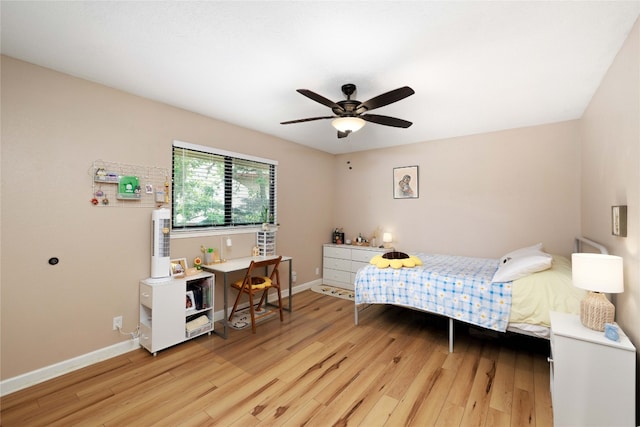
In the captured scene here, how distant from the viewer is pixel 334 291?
475 centimetres

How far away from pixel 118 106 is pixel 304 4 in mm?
2215

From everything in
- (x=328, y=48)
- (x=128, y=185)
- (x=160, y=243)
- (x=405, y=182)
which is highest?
(x=328, y=48)

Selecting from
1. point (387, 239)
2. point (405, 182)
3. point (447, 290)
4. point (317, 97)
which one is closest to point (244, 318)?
point (447, 290)

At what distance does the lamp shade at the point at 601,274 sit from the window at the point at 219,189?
3493 mm

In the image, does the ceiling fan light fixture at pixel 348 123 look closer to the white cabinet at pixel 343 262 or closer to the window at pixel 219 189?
the window at pixel 219 189

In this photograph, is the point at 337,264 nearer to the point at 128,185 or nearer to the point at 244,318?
the point at 244,318

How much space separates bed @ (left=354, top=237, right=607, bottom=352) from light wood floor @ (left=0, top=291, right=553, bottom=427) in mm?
402

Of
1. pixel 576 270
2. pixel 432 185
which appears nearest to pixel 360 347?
pixel 576 270

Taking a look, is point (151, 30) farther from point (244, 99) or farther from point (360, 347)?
point (360, 347)

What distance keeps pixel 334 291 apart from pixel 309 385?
2560 mm

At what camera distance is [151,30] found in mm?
1821

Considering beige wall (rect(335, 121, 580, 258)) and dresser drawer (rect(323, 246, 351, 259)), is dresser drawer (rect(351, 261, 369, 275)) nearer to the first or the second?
dresser drawer (rect(323, 246, 351, 259))

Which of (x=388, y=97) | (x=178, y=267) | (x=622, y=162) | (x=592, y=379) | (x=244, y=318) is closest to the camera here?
(x=592, y=379)

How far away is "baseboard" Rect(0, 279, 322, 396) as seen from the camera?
2129mm
